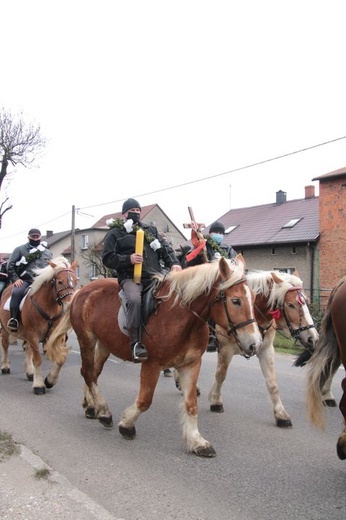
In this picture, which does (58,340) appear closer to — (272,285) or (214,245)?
(214,245)

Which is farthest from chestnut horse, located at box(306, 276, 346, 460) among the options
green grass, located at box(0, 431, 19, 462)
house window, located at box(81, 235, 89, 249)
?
house window, located at box(81, 235, 89, 249)

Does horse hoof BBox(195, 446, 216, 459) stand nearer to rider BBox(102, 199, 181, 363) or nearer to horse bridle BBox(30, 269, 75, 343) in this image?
rider BBox(102, 199, 181, 363)

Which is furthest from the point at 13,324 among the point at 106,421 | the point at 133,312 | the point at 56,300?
the point at 133,312

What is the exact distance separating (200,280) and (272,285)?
1.71 metres

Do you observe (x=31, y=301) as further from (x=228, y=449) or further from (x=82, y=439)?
(x=228, y=449)

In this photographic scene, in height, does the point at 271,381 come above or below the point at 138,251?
below

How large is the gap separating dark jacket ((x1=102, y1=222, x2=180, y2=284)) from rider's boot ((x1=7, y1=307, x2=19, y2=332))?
3.54 m

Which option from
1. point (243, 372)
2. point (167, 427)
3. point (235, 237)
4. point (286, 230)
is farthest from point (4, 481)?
point (235, 237)

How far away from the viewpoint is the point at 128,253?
205 inches

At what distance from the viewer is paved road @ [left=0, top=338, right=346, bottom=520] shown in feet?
10.8

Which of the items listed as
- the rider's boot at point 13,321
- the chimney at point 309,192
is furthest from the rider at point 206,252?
the chimney at point 309,192

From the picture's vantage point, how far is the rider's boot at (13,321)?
788cm

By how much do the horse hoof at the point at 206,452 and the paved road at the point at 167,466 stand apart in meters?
0.06

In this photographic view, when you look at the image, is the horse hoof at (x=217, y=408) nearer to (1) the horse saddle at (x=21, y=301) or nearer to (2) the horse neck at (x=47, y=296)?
(2) the horse neck at (x=47, y=296)
